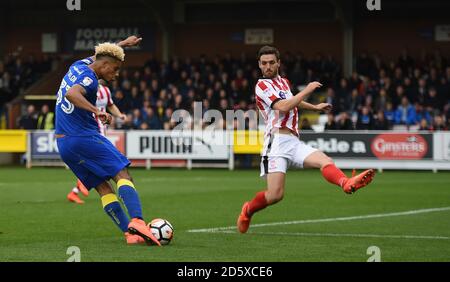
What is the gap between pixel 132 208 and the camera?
10.5 meters

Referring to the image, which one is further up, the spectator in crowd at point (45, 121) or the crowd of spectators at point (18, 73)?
the crowd of spectators at point (18, 73)

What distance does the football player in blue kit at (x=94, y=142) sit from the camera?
1049 cm

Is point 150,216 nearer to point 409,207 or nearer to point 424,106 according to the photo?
point 409,207

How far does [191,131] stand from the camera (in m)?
29.0

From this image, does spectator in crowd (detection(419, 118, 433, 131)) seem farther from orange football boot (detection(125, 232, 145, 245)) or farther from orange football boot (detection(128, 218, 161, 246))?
orange football boot (detection(128, 218, 161, 246))

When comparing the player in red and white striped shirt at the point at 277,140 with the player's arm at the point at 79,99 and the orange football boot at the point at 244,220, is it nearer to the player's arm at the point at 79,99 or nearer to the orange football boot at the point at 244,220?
the orange football boot at the point at 244,220

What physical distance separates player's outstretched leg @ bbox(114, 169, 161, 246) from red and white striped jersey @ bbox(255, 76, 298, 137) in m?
1.73

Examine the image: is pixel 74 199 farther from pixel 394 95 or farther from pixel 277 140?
pixel 394 95

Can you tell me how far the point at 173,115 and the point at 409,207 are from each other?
16.6m

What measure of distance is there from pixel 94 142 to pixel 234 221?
357cm

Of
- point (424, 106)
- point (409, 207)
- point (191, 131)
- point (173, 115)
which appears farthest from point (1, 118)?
point (409, 207)

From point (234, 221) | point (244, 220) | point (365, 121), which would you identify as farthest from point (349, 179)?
point (365, 121)

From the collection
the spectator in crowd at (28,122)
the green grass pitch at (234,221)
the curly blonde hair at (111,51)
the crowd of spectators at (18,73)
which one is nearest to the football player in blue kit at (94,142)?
the curly blonde hair at (111,51)

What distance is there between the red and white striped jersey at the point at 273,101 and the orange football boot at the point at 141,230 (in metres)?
1.89
